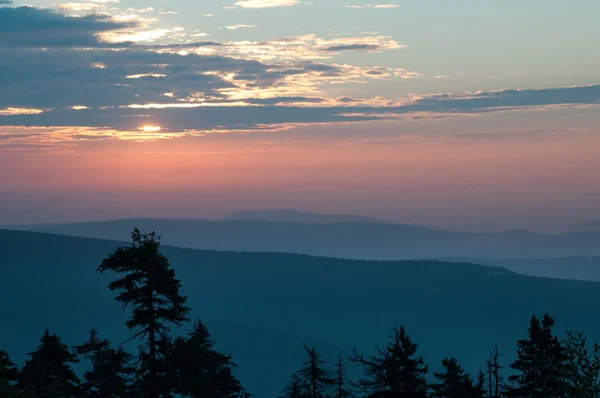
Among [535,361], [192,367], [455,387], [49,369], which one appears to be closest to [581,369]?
[455,387]

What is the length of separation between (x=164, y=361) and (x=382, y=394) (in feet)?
40.4

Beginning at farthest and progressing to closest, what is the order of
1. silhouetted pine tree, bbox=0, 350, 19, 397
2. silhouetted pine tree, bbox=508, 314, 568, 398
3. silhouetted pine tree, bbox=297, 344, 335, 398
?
silhouetted pine tree, bbox=297, 344, 335, 398 < silhouetted pine tree, bbox=508, 314, 568, 398 < silhouetted pine tree, bbox=0, 350, 19, 397

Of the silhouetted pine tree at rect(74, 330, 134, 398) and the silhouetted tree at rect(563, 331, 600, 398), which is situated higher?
the silhouetted pine tree at rect(74, 330, 134, 398)

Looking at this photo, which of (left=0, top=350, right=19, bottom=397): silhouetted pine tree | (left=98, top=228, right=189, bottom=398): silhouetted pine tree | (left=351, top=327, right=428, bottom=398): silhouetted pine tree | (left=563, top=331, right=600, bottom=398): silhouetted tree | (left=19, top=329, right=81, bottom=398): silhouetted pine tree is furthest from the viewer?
(left=351, top=327, right=428, bottom=398): silhouetted pine tree

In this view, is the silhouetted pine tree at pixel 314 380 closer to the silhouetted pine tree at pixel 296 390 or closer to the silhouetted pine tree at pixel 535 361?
the silhouetted pine tree at pixel 296 390

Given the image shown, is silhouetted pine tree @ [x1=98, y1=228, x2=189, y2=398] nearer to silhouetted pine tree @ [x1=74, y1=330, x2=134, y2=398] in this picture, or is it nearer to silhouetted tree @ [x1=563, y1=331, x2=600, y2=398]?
silhouetted pine tree @ [x1=74, y1=330, x2=134, y2=398]

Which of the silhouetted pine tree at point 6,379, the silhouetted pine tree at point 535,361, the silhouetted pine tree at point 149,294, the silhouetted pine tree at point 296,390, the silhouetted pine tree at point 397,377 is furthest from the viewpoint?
the silhouetted pine tree at point 535,361

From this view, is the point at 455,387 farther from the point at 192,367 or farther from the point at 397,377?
the point at 192,367

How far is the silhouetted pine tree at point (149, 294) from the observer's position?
3234cm

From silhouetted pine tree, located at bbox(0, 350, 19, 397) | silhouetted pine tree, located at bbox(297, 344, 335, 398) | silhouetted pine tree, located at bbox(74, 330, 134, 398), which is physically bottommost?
silhouetted pine tree, located at bbox(0, 350, 19, 397)

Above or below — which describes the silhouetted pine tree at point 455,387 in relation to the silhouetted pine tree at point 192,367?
above

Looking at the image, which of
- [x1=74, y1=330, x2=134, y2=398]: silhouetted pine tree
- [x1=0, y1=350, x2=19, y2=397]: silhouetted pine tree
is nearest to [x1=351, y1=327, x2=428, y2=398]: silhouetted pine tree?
[x1=74, y1=330, x2=134, y2=398]: silhouetted pine tree

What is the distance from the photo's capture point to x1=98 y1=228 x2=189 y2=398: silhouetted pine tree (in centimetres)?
3234

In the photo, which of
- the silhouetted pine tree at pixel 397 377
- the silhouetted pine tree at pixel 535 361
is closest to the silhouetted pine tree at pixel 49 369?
the silhouetted pine tree at pixel 397 377
